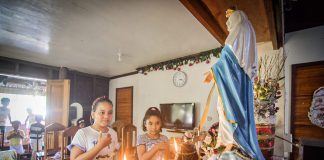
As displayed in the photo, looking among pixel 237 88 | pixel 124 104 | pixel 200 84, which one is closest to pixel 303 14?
pixel 200 84

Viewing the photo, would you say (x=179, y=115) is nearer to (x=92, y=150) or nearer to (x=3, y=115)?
(x=92, y=150)

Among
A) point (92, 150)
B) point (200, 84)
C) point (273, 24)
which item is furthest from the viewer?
point (200, 84)

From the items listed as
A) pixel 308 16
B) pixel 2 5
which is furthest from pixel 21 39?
pixel 308 16

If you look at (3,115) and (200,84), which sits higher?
(200,84)

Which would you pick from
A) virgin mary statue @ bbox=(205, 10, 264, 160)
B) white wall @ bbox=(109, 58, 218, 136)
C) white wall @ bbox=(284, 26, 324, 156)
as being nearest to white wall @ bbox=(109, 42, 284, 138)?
white wall @ bbox=(109, 58, 218, 136)

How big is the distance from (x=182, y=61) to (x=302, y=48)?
2.77m

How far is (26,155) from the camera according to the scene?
591 centimetres

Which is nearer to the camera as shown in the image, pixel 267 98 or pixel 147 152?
pixel 147 152

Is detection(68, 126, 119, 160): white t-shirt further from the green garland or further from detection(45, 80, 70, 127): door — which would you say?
detection(45, 80, 70, 127): door

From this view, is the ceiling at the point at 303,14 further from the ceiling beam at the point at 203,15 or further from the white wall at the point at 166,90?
the white wall at the point at 166,90

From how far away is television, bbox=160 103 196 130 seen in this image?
5184 millimetres

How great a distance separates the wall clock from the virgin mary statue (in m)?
4.19

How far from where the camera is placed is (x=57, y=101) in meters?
6.26

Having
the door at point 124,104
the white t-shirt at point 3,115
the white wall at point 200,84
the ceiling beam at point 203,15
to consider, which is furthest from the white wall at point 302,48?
the white t-shirt at point 3,115
